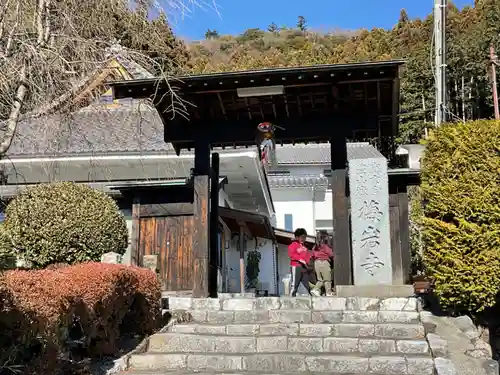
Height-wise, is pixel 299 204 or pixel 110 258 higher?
pixel 299 204

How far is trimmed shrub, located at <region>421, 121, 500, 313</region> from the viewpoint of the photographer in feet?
22.9

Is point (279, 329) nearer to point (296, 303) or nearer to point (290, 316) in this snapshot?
point (290, 316)

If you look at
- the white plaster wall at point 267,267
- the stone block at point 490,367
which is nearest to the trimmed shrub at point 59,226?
the stone block at point 490,367

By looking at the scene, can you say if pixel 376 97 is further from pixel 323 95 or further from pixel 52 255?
pixel 52 255

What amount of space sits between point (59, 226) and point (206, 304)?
3.10 metres

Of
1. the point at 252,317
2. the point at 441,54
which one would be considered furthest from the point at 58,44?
the point at 441,54

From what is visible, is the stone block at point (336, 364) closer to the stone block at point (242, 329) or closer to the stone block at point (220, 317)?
the stone block at point (242, 329)

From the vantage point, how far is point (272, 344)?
7020mm

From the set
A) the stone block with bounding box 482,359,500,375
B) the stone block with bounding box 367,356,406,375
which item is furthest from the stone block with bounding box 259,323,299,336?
the stone block with bounding box 482,359,500,375

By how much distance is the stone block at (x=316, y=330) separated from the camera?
739 centimetres

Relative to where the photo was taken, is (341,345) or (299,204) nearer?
(341,345)

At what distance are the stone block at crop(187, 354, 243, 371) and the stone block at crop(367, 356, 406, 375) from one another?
1578 millimetres

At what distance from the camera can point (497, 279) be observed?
272 inches

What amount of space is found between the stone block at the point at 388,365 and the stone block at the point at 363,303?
192cm
